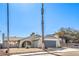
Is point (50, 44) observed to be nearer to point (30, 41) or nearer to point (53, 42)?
point (53, 42)

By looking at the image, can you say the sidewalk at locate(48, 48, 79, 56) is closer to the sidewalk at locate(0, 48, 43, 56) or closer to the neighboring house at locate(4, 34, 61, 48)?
the neighboring house at locate(4, 34, 61, 48)

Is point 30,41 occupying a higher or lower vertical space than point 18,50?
higher

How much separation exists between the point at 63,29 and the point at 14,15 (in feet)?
3.51

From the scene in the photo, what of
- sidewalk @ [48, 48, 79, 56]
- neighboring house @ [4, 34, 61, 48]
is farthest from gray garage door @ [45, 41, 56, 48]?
sidewalk @ [48, 48, 79, 56]

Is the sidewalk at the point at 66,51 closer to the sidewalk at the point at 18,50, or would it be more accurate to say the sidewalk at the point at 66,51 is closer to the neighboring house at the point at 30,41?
the neighboring house at the point at 30,41

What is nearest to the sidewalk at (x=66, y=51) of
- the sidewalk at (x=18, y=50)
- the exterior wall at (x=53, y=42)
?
the exterior wall at (x=53, y=42)

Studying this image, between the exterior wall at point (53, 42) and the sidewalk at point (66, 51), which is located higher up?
the exterior wall at point (53, 42)

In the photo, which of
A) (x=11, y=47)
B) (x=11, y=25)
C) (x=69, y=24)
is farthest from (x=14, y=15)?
(x=69, y=24)

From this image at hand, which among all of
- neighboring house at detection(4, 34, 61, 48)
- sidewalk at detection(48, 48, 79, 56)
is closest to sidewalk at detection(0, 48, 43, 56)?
neighboring house at detection(4, 34, 61, 48)

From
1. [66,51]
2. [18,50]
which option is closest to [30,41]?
[18,50]

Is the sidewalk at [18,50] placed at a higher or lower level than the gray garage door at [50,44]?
lower

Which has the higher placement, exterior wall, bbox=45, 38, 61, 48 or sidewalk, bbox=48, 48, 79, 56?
exterior wall, bbox=45, 38, 61, 48

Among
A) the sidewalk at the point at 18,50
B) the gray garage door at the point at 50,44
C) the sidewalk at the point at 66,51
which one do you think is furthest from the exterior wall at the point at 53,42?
the sidewalk at the point at 18,50

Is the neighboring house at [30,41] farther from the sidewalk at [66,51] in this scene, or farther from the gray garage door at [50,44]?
the sidewalk at [66,51]
